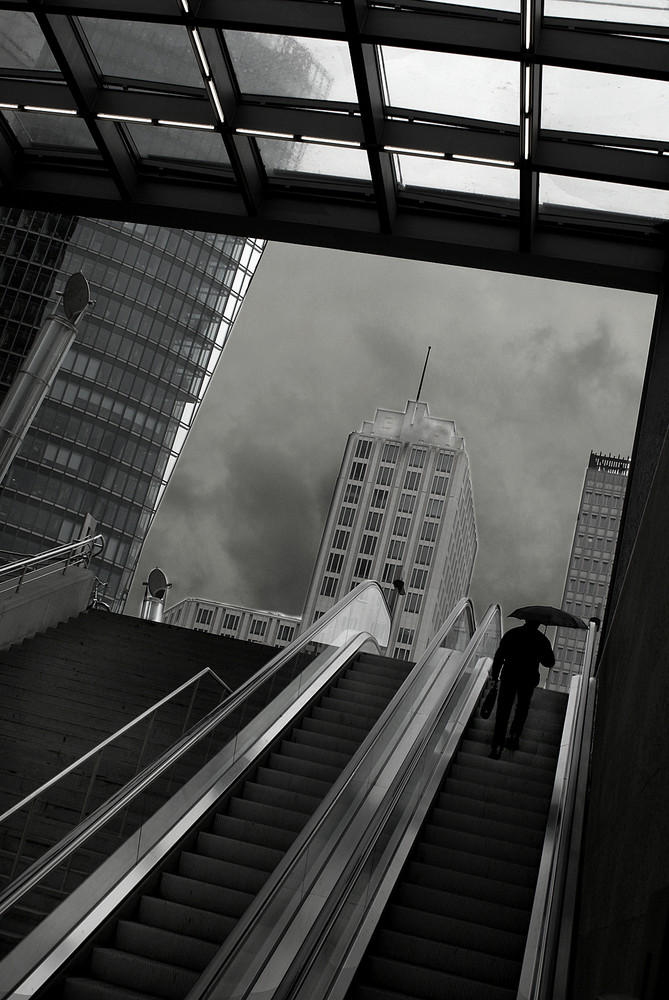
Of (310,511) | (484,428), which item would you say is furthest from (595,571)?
(310,511)

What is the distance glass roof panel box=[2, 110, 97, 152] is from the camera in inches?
481

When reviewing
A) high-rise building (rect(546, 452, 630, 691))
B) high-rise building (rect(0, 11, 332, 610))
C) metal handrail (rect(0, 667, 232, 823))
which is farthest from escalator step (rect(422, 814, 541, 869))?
high-rise building (rect(546, 452, 630, 691))

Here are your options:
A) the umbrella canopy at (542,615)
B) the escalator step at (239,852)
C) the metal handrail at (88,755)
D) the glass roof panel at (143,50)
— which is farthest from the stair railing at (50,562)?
the umbrella canopy at (542,615)

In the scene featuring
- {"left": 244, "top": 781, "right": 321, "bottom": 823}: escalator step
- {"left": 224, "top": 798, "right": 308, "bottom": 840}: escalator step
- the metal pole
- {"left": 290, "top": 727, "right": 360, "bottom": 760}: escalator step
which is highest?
the metal pole

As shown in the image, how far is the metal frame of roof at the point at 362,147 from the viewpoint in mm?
9562

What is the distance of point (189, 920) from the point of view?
642 cm

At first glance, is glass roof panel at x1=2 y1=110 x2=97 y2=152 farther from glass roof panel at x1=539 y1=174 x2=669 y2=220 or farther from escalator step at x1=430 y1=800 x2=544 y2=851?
escalator step at x1=430 y1=800 x2=544 y2=851

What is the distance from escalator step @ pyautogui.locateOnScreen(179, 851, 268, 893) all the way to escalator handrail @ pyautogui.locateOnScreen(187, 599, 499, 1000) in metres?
0.63

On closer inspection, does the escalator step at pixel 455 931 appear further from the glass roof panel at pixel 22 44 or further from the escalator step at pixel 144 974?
the glass roof panel at pixel 22 44

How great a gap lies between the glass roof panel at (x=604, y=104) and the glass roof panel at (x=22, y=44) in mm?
5558

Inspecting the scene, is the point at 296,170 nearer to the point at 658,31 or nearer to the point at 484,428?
the point at 658,31

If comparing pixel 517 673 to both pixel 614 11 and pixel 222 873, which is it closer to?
pixel 222 873

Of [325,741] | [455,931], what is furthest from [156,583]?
[455,931]

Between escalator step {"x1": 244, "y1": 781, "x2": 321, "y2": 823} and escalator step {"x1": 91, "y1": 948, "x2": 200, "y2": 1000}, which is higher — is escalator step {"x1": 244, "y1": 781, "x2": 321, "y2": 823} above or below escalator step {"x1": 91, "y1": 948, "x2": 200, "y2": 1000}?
above
